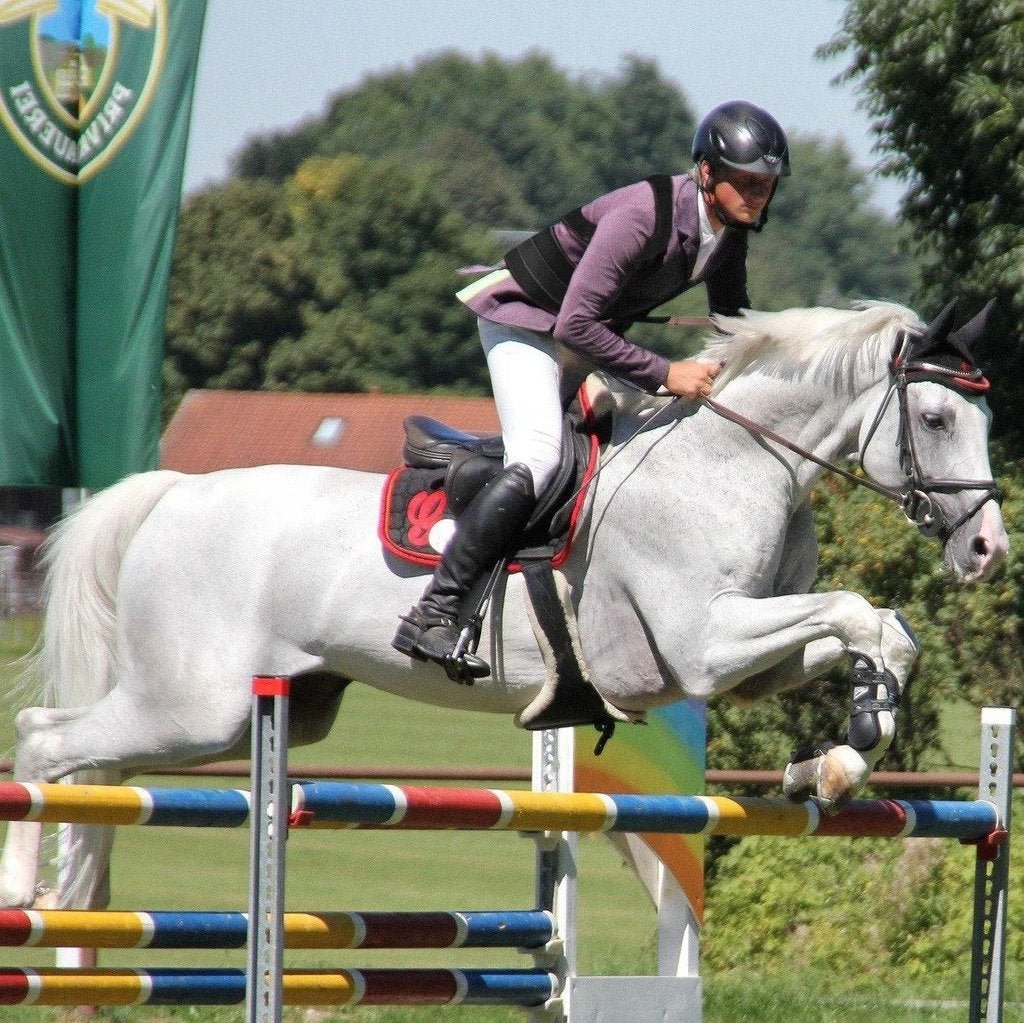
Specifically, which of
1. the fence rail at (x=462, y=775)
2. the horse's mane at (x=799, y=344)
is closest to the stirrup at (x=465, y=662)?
the horse's mane at (x=799, y=344)

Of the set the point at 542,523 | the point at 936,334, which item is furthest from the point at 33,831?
the point at 936,334

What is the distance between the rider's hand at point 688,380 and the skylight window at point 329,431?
39.6 meters

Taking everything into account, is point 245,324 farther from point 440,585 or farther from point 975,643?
point 440,585

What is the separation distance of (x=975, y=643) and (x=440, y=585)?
20.3 feet

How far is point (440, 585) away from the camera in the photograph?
176 inches

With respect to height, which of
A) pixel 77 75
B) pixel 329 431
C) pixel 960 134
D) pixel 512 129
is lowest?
pixel 77 75

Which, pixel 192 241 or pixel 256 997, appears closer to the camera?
pixel 256 997

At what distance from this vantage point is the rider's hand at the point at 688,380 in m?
4.47

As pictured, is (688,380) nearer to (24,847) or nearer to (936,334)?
(936,334)

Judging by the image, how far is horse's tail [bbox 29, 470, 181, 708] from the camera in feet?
17.0

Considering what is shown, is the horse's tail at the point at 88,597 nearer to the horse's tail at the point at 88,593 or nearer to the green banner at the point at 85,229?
the horse's tail at the point at 88,593

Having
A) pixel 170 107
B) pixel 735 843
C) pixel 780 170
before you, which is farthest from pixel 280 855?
pixel 735 843

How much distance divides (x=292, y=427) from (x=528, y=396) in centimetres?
4084

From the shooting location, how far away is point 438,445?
4859 millimetres
